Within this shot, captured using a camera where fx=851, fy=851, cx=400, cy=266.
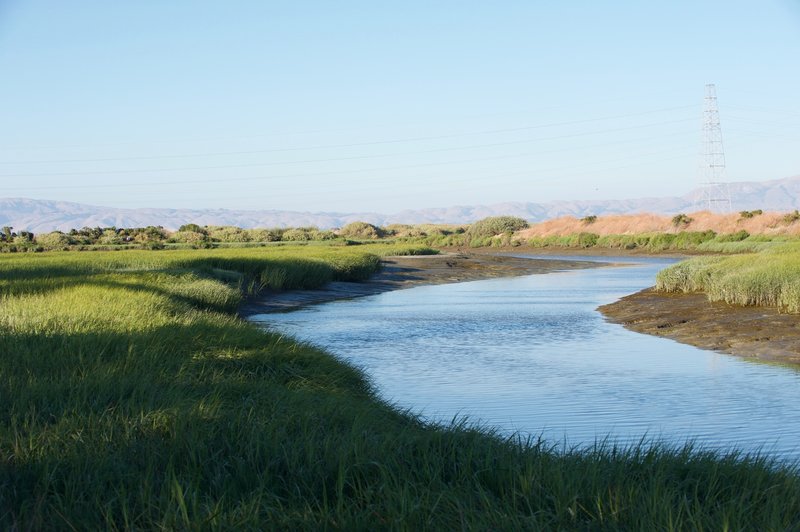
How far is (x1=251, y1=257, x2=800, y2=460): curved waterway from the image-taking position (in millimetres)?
8266

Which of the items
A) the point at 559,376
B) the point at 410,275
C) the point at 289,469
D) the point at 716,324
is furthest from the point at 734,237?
the point at 289,469

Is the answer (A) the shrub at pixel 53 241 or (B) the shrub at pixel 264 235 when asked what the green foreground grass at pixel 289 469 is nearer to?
(A) the shrub at pixel 53 241

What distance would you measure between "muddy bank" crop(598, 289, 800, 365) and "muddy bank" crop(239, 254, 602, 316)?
8647 millimetres

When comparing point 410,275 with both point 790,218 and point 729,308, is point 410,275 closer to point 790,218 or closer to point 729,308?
point 729,308

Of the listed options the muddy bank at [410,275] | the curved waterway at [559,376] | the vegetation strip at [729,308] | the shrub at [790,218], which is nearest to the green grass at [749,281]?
the vegetation strip at [729,308]

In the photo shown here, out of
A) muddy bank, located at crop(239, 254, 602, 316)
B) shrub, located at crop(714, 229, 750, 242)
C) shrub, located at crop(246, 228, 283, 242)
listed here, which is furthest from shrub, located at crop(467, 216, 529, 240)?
muddy bank, located at crop(239, 254, 602, 316)

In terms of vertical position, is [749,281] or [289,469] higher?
[749,281]

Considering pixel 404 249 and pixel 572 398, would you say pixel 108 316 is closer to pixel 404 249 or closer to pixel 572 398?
pixel 572 398

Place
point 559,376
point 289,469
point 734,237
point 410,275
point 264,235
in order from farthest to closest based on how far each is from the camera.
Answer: point 264,235 < point 734,237 < point 410,275 < point 559,376 < point 289,469

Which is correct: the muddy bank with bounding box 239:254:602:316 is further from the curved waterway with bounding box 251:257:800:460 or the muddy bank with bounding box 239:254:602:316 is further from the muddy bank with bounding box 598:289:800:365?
the muddy bank with bounding box 598:289:800:365

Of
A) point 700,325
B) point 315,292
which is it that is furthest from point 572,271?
point 700,325

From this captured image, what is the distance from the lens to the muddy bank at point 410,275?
2347 centimetres

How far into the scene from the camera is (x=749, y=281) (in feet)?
57.3

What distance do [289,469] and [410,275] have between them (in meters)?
31.4
